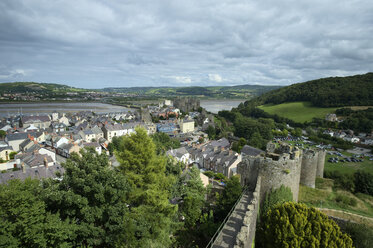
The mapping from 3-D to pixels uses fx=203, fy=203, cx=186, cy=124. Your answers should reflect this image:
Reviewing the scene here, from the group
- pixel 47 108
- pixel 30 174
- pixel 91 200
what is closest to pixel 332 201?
pixel 91 200

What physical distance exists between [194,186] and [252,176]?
14.3ft

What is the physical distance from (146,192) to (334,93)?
99017 mm

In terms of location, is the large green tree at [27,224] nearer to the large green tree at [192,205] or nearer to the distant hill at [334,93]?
the large green tree at [192,205]

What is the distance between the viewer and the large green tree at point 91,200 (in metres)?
8.16

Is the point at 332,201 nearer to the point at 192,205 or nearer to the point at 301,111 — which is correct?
the point at 192,205

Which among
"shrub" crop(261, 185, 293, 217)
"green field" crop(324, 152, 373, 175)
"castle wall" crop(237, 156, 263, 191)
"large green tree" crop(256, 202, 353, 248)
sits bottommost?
"green field" crop(324, 152, 373, 175)

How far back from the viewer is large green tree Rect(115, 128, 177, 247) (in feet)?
29.3

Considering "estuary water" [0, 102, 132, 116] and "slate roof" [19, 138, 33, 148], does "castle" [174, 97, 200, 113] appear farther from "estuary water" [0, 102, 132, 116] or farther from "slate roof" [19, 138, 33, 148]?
"slate roof" [19, 138, 33, 148]

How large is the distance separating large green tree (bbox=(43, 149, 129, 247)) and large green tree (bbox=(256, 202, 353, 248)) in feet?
20.5

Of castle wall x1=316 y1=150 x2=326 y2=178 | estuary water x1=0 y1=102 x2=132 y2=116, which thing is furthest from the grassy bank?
estuary water x1=0 y1=102 x2=132 y2=116

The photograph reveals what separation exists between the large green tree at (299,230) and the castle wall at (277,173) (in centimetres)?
103

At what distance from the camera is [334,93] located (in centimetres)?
8412

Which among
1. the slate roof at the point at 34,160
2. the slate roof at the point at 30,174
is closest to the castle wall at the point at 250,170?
the slate roof at the point at 30,174

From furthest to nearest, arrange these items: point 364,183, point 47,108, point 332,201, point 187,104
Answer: point 47,108 → point 187,104 → point 364,183 → point 332,201
